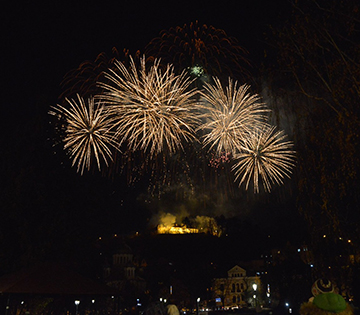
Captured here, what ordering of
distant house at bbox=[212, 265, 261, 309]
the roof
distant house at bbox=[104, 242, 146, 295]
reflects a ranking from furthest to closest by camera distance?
distant house at bbox=[212, 265, 261, 309], distant house at bbox=[104, 242, 146, 295], the roof

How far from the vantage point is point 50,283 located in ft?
42.3

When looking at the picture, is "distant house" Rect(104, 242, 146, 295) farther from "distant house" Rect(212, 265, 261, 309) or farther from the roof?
the roof

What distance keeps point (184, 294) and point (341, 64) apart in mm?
60715

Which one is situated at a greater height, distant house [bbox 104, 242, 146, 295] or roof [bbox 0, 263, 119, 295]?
distant house [bbox 104, 242, 146, 295]

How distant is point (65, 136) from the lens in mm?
21281

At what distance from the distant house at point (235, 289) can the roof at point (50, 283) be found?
68964 mm

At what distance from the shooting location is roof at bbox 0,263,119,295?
12.4m

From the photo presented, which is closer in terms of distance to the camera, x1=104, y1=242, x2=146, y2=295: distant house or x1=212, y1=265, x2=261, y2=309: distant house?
x1=104, y1=242, x2=146, y2=295: distant house

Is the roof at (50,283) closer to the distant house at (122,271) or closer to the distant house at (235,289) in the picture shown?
the distant house at (122,271)

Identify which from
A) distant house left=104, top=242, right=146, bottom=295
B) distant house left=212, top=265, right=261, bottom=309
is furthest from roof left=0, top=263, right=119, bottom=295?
distant house left=212, top=265, right=261, bottom=309

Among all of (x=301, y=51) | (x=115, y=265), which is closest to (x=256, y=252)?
(x=115, y=265)

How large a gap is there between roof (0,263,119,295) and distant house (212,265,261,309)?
68964mm

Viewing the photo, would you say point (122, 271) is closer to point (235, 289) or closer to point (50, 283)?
point (235, 289)

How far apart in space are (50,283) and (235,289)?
262ft
